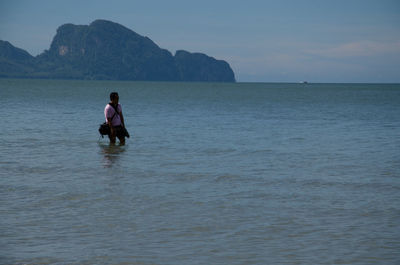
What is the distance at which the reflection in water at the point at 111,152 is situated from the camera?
1304cm

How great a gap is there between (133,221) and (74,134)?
13387 millimetres

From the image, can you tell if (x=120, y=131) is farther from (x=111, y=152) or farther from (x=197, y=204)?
(x=197, y=204)

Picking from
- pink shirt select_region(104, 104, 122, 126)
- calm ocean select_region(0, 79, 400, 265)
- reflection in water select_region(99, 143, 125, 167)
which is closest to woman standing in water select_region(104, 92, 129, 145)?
pink shirt select_region(104, 104, 122, 126)

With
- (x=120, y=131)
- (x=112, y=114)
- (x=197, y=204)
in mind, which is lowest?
(x=197, y=204)

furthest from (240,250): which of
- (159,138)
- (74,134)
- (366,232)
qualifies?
(74,134)

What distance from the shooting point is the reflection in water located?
42.8ft

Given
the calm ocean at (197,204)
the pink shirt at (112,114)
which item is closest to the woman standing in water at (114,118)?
the pink shirt at (112,114)

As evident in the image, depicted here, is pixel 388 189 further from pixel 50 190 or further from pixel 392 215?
pixel 50 190

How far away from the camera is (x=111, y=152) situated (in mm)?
14961

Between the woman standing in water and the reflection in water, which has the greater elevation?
the woman standing in water

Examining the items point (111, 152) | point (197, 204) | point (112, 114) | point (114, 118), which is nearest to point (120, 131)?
point (114, 118)

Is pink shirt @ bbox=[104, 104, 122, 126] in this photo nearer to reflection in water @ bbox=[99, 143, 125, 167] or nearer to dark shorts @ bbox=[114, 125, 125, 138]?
dark shorts @ bbox=[114, 125, 125, 138]

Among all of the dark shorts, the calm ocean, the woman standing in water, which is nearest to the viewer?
the calm ocean

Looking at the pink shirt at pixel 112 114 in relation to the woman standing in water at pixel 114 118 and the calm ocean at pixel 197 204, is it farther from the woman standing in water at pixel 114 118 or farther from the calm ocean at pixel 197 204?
the calm ocean at pixel 197 204
